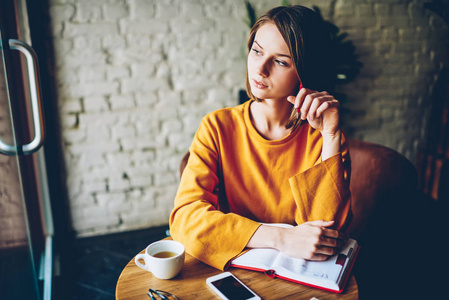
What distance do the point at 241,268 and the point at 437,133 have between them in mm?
2669

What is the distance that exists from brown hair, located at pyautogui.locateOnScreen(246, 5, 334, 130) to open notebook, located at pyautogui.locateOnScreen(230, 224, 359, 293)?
0.57 metres

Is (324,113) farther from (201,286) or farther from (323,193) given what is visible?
(201,286)

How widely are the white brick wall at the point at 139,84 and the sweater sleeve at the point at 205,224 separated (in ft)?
4.04

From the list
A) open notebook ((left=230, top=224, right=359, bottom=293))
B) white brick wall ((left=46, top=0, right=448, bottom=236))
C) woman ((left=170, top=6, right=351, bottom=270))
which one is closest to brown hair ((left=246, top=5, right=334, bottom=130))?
woman ((left=170, top=6, right=351, bottom=270))

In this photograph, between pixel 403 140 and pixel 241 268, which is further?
pixel 403 140

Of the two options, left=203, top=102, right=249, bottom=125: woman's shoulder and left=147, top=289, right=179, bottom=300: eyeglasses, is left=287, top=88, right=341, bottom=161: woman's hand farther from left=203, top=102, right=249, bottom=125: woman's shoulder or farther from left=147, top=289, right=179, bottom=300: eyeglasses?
left=147, top=289, right=179, bottom=300: eyeglasses

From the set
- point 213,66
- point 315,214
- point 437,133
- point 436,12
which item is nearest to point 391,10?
point 436,12

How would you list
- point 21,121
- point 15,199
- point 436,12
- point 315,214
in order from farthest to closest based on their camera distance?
point 436,12, point 21,121, point 15,199, point 315,214

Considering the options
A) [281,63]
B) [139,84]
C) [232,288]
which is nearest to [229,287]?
[232,288]

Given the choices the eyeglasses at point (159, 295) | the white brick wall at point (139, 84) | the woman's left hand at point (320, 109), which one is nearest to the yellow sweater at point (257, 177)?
the woman's left hand at point (320, 109)

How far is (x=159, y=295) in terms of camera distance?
72cm

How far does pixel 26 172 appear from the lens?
1.70 meters

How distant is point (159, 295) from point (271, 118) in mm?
734

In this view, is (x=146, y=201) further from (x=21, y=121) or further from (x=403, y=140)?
(x=403, y=140)
